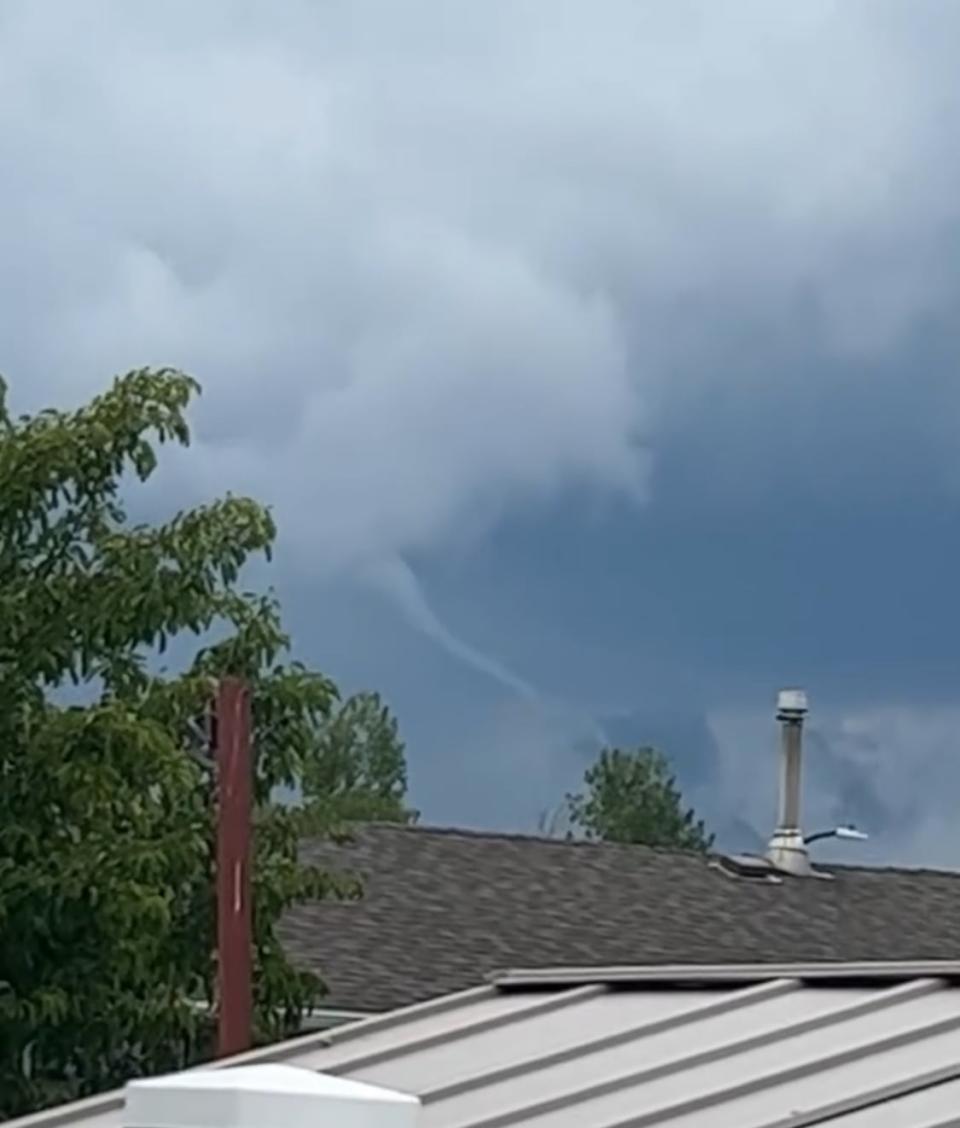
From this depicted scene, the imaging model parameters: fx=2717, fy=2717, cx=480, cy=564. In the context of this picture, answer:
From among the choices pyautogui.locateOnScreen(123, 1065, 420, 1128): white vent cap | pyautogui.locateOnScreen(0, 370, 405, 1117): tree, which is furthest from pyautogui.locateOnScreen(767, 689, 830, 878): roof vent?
pyautogui.locateOnScreen(123, 1065, 420, 1128): white vent cap

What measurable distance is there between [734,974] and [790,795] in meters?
18.1

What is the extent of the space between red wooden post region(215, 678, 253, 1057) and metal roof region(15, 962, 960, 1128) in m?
2.37

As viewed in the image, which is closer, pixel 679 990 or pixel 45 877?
pixel 679 990

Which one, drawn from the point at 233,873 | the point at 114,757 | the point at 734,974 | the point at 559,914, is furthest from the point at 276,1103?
the point at 559,914

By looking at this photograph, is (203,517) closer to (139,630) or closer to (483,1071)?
(139,630)

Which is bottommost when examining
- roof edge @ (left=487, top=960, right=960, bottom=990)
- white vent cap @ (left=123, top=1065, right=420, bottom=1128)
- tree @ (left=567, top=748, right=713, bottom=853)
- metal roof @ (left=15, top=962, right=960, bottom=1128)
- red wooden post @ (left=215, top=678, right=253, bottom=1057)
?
white vent cap @ (left=123, top=1065, right=420, bottom=1128)

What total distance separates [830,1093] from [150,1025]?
22.5 feet

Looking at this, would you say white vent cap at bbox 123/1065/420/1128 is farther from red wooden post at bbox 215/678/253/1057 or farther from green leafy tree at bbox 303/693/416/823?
green leafy tree at bbox 303/693/416/823

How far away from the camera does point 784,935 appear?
22.1m

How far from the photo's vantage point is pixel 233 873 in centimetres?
1076

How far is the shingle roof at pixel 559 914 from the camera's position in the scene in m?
19.8

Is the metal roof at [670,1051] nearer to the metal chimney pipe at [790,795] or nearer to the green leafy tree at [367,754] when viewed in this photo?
the metal chimney pipe at [790,795]

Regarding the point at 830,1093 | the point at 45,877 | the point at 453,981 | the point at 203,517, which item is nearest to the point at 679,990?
the point at 830,1093

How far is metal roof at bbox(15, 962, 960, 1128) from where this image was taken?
5953mm
